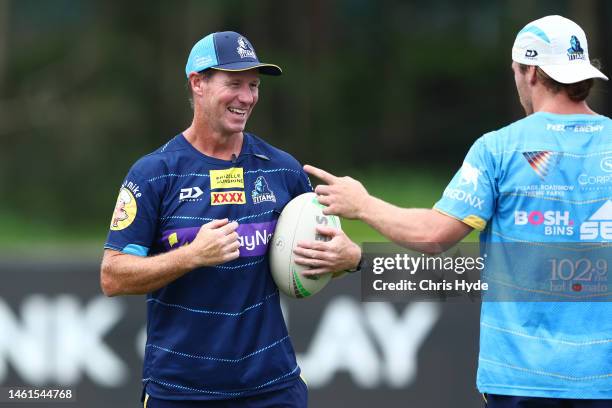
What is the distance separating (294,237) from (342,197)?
0.42m

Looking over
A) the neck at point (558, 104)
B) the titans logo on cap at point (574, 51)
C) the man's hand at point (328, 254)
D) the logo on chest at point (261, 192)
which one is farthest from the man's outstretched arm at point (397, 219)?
the titans logo on cap at point (574, 51)

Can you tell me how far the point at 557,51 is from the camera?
4.20 m

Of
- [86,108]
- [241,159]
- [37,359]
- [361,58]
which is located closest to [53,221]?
[86,108]

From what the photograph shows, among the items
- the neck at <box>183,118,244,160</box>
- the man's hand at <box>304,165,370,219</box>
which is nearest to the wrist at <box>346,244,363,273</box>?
the man's hand at <box>304,165,370,219</box>

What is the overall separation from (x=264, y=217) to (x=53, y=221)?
1453 centimetres

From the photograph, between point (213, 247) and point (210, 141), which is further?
point (210, 141)

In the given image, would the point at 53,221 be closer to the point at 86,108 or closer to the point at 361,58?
the point at 86,108

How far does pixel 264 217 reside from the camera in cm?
481

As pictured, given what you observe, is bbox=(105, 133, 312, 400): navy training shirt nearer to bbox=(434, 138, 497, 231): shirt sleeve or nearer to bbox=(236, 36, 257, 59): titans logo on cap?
bbox=(236, 36, 257, 59): titans logo on cap

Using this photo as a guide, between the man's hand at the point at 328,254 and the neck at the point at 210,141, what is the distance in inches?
20.5

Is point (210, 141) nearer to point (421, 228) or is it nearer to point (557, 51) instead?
point (421, 228)

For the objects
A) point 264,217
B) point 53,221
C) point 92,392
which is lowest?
point 53,221

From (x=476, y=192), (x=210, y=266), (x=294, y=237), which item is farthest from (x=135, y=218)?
(x=476, y=192)

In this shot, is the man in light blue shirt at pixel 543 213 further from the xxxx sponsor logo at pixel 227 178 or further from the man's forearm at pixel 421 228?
the xxxx sponsor logo at pixel 227 178
